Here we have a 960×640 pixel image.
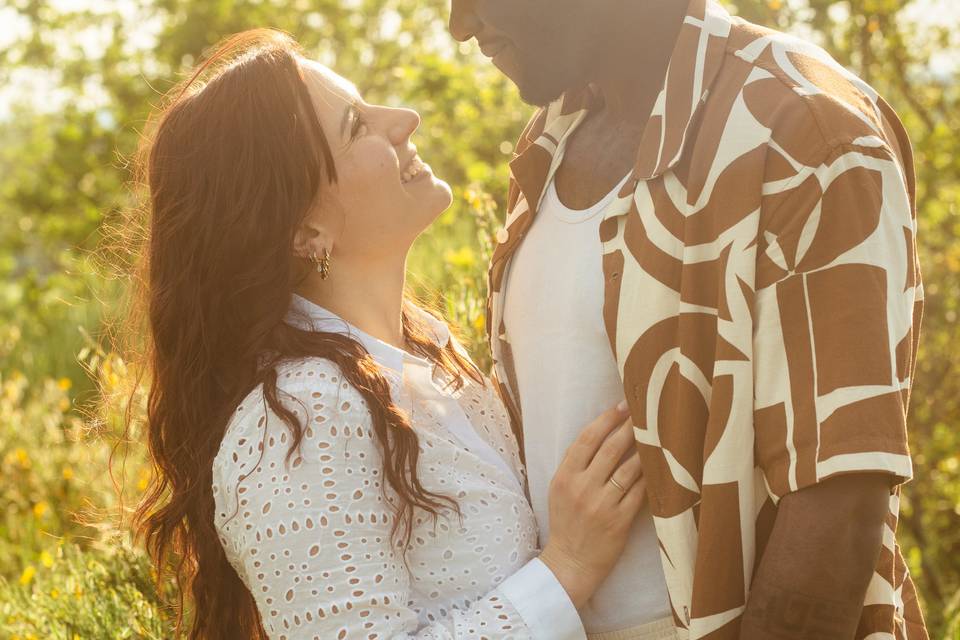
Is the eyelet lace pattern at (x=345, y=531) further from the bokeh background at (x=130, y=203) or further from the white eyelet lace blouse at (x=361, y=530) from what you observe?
the bokeh background at (x=130, y=203)

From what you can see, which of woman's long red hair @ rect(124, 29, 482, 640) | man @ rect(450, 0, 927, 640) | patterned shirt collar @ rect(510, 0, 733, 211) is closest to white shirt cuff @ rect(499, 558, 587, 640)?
man @ rect(450, 0, 927, 640)

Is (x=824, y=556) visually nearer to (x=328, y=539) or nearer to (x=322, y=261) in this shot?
(x=328, y=539)

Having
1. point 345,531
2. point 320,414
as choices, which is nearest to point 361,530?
point 345,531

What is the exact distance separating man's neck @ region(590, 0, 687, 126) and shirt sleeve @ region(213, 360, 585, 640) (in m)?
0.80

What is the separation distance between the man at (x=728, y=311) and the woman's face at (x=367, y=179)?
0.30m

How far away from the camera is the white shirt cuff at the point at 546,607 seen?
1.99m

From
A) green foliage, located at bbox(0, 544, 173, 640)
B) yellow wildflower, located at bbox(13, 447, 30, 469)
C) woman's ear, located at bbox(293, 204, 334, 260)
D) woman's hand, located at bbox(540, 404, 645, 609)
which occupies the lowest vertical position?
yellow wildflower, located at bbox(13, 447, 30, 469)

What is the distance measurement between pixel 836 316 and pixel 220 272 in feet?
4.02

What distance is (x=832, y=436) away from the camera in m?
1.54

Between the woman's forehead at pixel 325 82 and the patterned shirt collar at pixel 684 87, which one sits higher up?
the patterned shirt collar at pixel 684 87

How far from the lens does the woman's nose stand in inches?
92.8

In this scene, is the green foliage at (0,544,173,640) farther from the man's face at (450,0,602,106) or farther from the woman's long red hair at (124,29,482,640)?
the man's face at (450,0,602,106)

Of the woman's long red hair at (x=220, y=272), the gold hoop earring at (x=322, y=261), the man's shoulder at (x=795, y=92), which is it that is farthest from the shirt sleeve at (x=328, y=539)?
the man's shoulder at (x=795, y=92)

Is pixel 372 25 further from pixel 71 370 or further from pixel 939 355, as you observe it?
pixel 939 355
